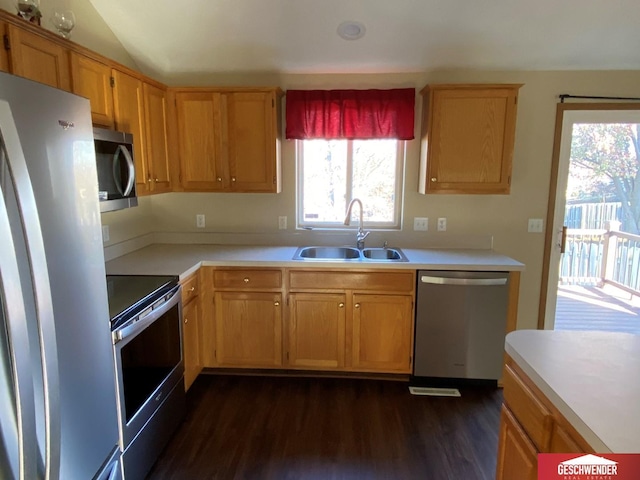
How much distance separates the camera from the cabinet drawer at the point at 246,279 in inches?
109

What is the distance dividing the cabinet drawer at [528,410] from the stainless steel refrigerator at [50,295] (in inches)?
54.9

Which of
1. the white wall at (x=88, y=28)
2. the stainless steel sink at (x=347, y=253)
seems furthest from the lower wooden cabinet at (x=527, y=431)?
the white wall at (x=88, y=28)

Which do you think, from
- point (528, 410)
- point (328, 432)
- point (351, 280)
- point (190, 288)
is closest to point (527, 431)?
point (528, 410)

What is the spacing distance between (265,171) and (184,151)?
0.63 meters

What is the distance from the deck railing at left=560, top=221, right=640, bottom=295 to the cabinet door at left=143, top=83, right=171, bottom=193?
126 inches

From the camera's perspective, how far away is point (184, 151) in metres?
2.98

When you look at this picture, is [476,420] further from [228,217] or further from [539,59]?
[539,59]

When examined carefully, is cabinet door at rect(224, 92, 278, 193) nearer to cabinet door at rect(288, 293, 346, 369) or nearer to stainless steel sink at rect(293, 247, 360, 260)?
stainless steel sink at rect(293, 247, 360, 260)

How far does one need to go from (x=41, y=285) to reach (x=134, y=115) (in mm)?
1737

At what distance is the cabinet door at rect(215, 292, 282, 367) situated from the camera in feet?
9.17

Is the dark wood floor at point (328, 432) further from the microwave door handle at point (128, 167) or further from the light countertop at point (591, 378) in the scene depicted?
the microwave door handle at point (128, 167)

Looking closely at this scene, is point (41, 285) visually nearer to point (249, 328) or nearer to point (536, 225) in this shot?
point (249, 328)

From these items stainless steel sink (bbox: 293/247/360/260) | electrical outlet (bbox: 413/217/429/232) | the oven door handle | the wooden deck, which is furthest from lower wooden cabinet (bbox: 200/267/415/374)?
the wooden deck

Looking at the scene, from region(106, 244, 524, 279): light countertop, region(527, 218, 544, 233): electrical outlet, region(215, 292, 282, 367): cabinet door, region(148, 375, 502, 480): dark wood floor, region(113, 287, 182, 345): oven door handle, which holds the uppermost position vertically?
region(527, 218, 544, 233): electrical outlet
